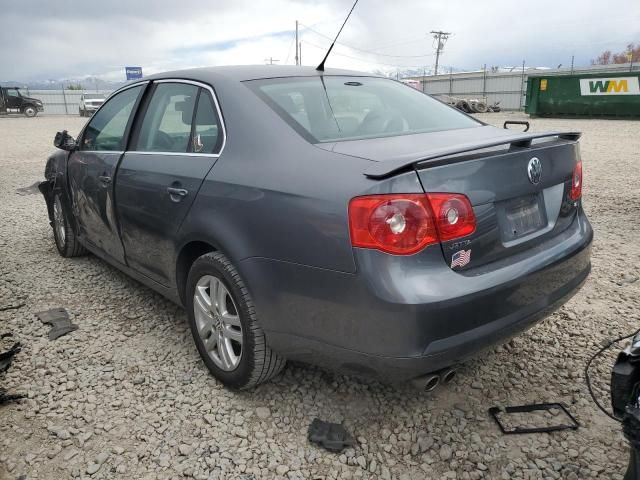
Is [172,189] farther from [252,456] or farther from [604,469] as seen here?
[604,469]

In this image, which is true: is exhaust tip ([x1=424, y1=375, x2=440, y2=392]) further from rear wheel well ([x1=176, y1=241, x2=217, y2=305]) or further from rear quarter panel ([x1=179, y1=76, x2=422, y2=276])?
rear wheel well ([x1=176, y1=241, x2=217, y2=305])

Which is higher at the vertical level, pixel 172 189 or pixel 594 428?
pixel 172 189

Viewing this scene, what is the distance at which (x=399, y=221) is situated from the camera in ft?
6.23

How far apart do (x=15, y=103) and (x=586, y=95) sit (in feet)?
120

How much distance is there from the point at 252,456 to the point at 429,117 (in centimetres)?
202

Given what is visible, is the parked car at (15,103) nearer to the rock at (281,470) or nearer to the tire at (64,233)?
the tire at (64,233)

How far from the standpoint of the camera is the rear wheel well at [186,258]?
8.87ft

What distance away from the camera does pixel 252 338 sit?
2422mm

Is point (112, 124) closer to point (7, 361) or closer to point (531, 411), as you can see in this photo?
point (7, 361)

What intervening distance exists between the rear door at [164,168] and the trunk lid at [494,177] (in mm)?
858

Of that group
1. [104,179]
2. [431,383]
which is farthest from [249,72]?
[431,383]

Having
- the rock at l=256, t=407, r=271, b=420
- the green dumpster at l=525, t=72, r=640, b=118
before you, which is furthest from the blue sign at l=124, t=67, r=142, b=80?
the rock at l=256, t=407, r=271, b=420

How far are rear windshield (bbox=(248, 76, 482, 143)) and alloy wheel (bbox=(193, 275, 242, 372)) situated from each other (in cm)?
90

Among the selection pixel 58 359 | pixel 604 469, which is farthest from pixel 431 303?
pixel 58 359
